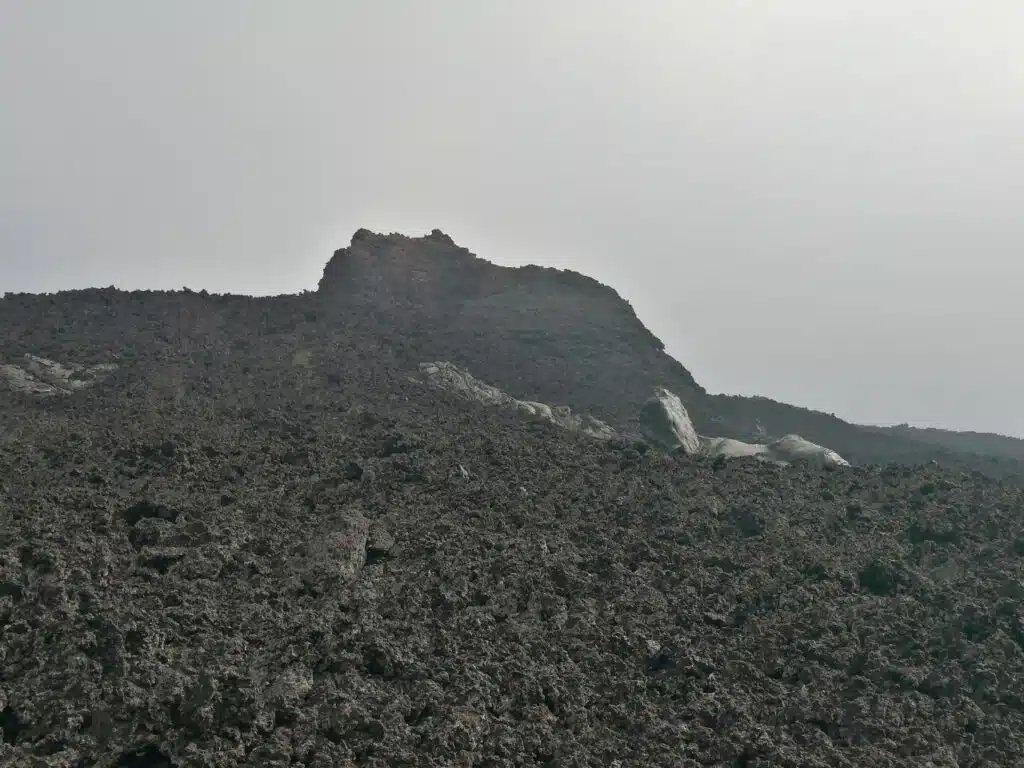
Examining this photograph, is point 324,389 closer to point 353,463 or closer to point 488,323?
point 353,463

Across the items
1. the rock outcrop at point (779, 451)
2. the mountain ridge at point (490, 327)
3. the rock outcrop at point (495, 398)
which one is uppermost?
the mountain ridge at point (490, 327)

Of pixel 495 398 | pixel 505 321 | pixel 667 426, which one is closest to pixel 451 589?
pixel 495 398

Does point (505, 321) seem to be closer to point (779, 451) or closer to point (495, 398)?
point (495, 398)

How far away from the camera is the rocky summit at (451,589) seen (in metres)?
8.69

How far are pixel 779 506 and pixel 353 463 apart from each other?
29.0 ft

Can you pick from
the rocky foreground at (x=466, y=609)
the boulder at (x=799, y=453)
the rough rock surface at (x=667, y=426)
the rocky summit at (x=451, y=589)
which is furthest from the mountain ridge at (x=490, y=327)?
the rocky foreground at (x=466, y=609)

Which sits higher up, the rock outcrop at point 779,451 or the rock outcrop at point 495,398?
the rock outcrop at point 495,398

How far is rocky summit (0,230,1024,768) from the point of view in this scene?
8.69m

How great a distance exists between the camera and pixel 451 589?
11.8 meters

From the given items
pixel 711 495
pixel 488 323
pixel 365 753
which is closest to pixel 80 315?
pixel 488 323

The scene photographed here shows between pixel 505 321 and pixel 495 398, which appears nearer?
pixel 495 398

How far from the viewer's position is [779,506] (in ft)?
56.9

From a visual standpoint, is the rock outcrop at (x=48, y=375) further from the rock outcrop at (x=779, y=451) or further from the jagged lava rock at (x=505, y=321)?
the rock outcrop at (x=779, y=451)

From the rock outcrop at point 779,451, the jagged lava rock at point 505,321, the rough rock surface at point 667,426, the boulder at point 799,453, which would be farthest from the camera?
the jagged lava rock at point 505,321
